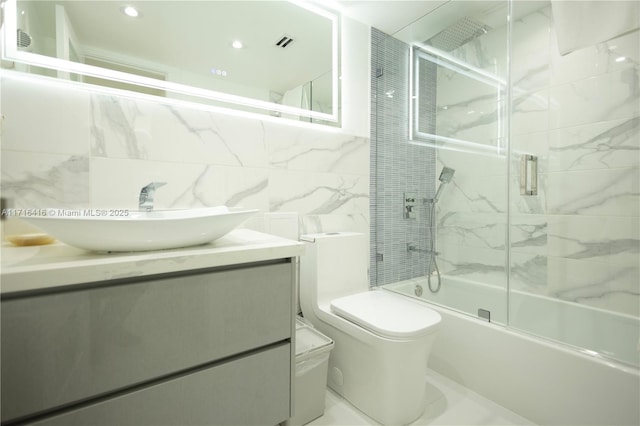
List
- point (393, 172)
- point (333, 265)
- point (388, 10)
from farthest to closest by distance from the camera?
point (393, 172)
point (388, 10)
point (333, 265)

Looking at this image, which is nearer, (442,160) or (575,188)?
(575,188)

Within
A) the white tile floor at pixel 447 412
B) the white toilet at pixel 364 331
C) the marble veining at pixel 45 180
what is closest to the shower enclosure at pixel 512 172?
the white tile floor at pixel 447 412

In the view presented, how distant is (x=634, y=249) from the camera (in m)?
1.48

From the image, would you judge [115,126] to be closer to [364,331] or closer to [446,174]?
[364,331]

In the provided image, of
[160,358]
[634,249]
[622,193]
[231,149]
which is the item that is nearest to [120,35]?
[231,149]

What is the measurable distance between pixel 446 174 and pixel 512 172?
1.59ft

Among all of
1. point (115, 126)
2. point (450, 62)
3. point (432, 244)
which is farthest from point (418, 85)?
→ point (115, 126)

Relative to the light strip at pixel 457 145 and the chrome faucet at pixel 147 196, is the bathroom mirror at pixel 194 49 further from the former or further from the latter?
the light strip at pixel 457 145

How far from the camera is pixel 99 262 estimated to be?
2.10 feet

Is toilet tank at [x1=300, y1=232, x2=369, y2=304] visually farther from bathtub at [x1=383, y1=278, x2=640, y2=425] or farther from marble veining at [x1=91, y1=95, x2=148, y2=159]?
marble veining at [x1=91, y1=95, x2=148, y2=159]

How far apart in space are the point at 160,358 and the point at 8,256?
1.51ft

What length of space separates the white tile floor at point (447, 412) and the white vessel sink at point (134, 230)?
1.04m

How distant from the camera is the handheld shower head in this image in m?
2.14

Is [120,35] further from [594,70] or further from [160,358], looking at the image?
[594,70]
